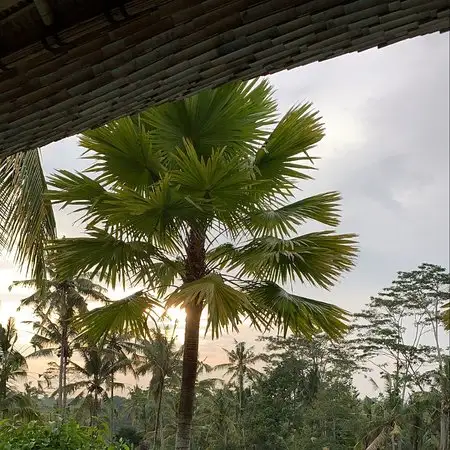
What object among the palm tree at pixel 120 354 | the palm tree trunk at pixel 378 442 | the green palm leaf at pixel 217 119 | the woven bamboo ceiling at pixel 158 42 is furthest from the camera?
the palm tree at pixel 120 354

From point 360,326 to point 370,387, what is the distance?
3.42 metres

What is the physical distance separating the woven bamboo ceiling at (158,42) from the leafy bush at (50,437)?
2.61m

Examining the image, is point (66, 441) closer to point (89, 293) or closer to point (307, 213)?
point (307, 213)

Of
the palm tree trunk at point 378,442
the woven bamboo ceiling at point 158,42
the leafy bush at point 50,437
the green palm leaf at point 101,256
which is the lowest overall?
the palm tree trunk at point 378,442

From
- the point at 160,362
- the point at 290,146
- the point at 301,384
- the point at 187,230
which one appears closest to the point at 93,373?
the point at 160,362

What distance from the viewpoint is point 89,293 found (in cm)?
2330

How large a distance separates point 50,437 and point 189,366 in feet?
6.85

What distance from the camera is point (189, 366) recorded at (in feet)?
17.3

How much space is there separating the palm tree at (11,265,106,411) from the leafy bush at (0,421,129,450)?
18750mm

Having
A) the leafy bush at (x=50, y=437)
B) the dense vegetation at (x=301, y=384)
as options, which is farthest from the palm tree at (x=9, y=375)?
the leafy bush at (x=50, y=437)

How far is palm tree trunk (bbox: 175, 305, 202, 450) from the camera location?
5188 mm

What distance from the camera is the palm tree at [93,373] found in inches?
1032

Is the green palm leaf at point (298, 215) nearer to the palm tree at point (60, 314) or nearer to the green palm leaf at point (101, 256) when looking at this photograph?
the green palm leaf at point (101, 256)

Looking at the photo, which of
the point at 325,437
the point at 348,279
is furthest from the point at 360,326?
the point at 348,279
